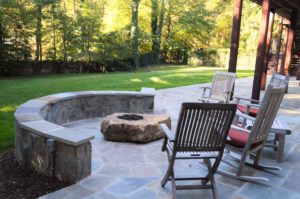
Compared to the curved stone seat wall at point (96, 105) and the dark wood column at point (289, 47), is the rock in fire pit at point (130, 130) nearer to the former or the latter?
the curved stone seat wall at point (96, 105)

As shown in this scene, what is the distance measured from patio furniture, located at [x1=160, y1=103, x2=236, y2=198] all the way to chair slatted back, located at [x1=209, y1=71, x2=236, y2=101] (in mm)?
3228

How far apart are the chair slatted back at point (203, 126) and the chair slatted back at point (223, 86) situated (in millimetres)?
3242

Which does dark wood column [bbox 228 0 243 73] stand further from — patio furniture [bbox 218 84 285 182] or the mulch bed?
the mulch bed

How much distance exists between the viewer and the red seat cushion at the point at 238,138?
115 inches

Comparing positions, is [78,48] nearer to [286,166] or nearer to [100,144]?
[100,144]

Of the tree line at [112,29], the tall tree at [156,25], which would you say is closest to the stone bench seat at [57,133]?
the tree line at [112,29]

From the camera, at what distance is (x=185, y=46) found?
27672 millimetres

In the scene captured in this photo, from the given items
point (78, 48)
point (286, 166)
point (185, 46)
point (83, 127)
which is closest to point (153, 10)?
point (185, 46)

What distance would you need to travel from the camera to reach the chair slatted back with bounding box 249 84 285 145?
9.06 feet

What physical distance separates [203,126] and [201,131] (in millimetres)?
50

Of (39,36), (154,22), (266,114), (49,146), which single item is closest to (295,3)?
(266,114)

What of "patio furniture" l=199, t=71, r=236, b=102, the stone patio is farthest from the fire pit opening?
"patio furniture" l=199, t=71, r=236, b=102

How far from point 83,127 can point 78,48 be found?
13.7 m

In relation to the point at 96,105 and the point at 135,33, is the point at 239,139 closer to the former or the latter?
the point at 96,105
